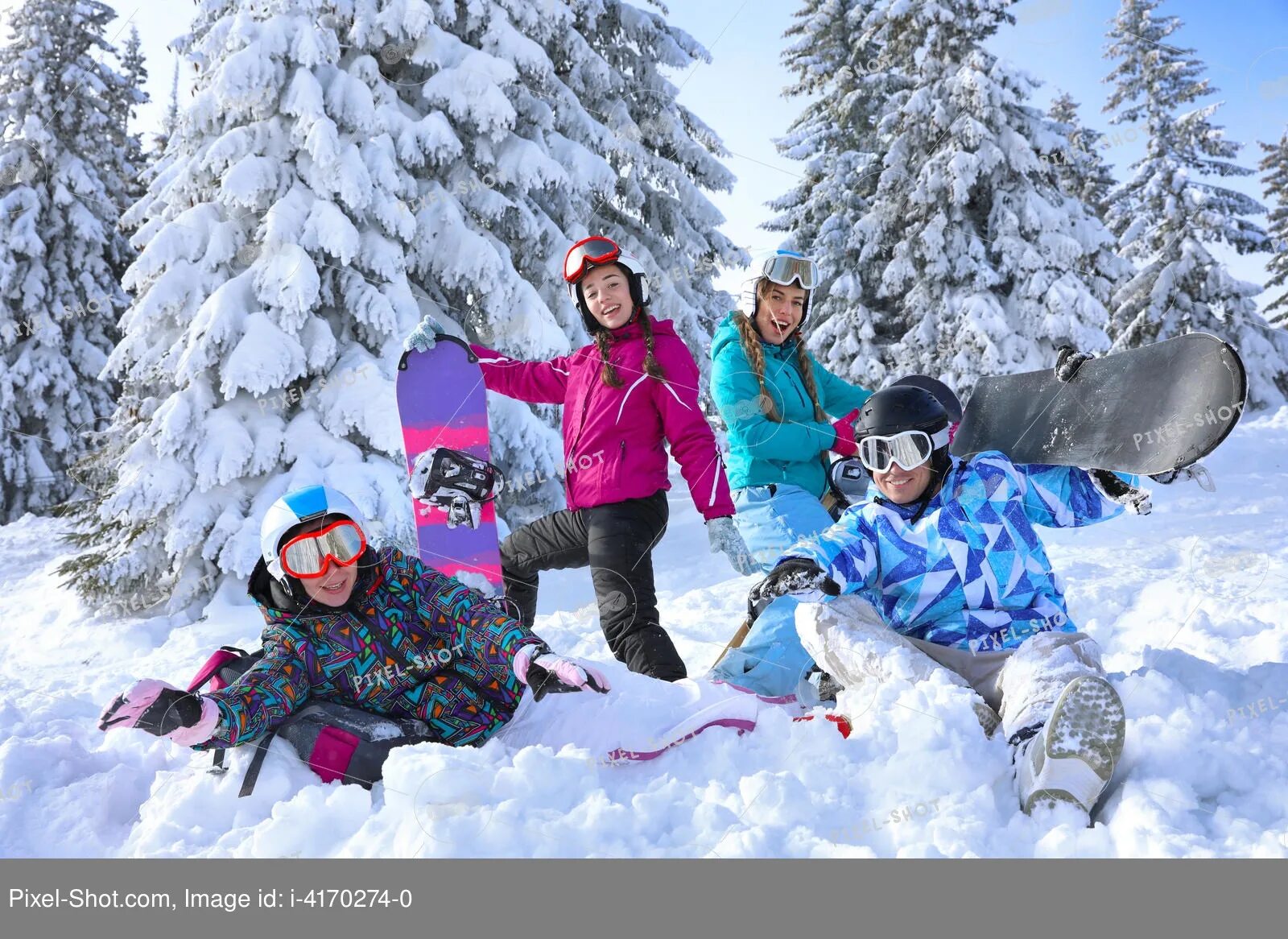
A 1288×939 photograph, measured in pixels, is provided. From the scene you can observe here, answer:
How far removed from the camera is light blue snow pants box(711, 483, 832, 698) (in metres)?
3.48

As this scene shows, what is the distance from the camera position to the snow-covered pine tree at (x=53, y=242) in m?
13.1

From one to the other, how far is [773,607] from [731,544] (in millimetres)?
322

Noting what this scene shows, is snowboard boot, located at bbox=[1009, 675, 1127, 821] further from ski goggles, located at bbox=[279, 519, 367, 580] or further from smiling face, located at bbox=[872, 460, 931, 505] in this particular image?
ski goggles, located at bbox=[279, 519, 367, 580]

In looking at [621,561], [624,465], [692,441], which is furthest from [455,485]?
[692,441]

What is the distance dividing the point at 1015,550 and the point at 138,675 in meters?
5.27

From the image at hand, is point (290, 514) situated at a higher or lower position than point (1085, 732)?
higher

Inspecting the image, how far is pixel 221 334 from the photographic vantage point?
21.6 feet

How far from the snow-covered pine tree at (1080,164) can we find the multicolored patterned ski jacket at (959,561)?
13.0m

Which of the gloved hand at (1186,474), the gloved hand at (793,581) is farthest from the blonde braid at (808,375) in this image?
the gloved hand at (1186,474)

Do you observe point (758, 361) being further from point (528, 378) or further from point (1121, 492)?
point (1121, 492)

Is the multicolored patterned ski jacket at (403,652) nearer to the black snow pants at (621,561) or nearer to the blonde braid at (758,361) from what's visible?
the black snow pants at (621,561)

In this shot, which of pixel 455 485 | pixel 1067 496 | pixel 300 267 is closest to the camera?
pixel 1067 496

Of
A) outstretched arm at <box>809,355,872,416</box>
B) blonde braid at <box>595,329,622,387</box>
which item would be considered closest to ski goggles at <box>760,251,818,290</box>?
outstretched arm at <box>809,355,872,416</box>

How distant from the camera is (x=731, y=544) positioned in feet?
11.9
